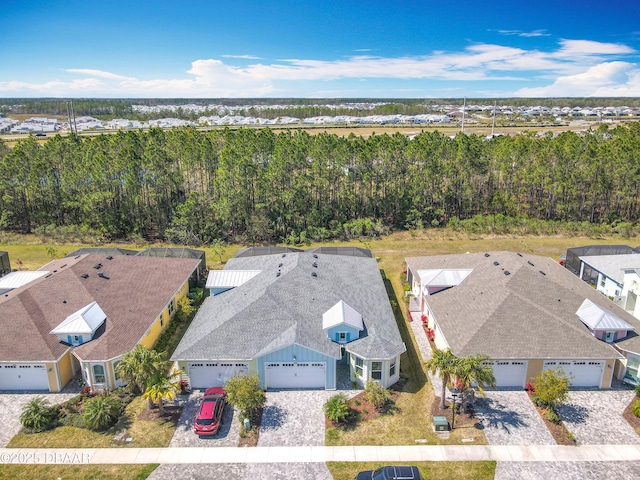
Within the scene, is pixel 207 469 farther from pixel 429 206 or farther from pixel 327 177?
pixel 429 206

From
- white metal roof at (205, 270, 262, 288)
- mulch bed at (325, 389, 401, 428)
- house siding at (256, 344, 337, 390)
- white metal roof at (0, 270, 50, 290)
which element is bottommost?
mulch bed at (325, 389, 401, 428)

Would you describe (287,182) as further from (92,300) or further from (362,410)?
(362,410)

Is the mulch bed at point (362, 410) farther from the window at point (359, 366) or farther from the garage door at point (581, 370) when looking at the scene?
the garage door at point (581, 370)

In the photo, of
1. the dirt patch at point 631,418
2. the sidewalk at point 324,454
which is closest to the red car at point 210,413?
the sidewalk at point 324,454

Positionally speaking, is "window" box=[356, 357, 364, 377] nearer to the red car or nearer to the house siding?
the house siding

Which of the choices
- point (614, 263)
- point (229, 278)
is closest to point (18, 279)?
point (229, 278)

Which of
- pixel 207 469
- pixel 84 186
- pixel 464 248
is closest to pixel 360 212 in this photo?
pixel 464 248

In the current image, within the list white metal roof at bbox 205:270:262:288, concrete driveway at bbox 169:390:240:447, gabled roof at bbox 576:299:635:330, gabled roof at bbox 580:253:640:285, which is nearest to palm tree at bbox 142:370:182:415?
concrete driveway at bbox 169:390:240:447
